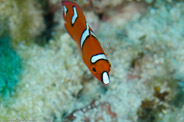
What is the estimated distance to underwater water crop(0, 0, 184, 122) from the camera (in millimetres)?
2824

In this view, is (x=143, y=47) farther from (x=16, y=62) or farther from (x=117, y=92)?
(x=16, y=62)

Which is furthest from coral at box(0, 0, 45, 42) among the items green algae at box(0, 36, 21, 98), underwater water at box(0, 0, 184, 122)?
green algae at box(0, 36, 21, 98)

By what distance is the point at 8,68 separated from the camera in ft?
9.89

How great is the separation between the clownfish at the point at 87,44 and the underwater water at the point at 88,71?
68cm

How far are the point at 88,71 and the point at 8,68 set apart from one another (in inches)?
50.0

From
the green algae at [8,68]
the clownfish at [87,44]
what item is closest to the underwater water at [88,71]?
the green algae at [8,68]

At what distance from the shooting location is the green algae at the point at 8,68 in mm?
2817

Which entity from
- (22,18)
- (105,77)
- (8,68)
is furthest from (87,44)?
(22,18)

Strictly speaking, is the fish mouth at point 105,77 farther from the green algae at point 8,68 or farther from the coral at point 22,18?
the coral at point 22,18

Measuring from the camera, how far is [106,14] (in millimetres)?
4398

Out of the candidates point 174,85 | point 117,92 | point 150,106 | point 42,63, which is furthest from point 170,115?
point 42,63

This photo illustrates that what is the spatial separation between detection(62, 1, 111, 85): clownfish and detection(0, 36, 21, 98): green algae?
4.77 ft

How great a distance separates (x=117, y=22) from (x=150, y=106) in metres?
2.15

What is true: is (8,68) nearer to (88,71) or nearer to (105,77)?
(88,71)
